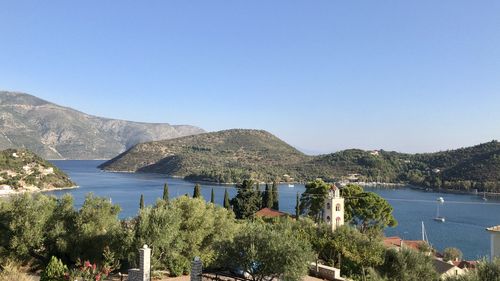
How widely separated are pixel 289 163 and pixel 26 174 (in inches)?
3474

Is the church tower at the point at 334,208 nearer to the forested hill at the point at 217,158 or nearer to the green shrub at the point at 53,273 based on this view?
the green shrub at the point at 53,273

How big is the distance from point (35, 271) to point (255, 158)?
14315cm

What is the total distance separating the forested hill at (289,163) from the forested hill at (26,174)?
40.3 meters

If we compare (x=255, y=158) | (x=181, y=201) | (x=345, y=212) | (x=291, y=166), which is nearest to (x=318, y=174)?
(x=291, y=166)

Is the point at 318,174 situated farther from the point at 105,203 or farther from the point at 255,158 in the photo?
the point at 105,203

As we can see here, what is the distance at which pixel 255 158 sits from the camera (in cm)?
16088

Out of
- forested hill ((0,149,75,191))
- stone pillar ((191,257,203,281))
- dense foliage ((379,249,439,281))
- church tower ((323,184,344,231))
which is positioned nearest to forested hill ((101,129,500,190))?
forested hill ((0,149,75,191))

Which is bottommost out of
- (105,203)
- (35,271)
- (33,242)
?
(35,271)

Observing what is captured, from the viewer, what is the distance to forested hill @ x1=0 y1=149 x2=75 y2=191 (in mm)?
80625

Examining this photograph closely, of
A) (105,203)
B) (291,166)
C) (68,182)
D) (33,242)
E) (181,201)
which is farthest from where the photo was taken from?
(291,166)

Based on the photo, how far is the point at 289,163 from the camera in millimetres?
153750

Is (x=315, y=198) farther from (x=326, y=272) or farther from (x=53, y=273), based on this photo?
(x=53, y=273)

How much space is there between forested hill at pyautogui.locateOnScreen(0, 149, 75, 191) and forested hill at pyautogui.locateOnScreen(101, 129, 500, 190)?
132ft

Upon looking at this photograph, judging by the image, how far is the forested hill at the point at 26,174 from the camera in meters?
80.6
